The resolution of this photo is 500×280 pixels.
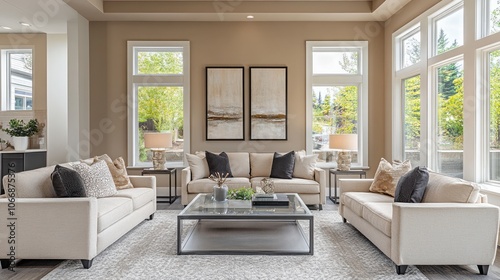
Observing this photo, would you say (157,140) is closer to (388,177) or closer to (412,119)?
(388,177)

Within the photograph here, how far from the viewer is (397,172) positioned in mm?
4219

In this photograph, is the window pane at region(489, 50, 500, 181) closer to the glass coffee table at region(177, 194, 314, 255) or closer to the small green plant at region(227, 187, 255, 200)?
the glass coffee table at region(177, 194, 314, 255)

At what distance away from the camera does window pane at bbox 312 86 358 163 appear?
6609mm

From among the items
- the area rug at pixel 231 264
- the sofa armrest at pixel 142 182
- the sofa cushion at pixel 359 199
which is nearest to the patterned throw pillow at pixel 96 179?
the area rug at pixel 231 264

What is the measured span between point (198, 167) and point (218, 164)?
320 millimetres

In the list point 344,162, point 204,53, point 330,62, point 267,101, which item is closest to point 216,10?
point 204,53

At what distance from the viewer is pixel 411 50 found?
573cm

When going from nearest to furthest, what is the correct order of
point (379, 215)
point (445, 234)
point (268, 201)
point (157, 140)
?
point (445, 234) < point (379, 215) < point (268, 201) < point (157, 140)

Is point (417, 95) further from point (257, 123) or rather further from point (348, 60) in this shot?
point (257, 123)

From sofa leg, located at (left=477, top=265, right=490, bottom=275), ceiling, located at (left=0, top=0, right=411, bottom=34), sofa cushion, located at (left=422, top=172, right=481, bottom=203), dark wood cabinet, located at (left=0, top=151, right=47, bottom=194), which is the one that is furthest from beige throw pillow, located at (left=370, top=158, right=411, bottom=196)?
dark wood cabinet, located at (left=0, top=151, right=47, bottom=194)

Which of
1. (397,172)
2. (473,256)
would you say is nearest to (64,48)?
(397,172)

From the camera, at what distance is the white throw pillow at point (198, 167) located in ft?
18.4

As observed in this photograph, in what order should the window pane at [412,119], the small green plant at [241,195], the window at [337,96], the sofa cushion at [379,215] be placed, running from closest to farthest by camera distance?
1. the sofa cushion at [379,215]
2. the small green plant at [241,195]
3. the window pane at [412,119]
4. the window at [337,96]

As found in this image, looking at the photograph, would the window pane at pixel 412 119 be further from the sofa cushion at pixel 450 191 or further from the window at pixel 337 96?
the sofa cushion at pixel 450 191
